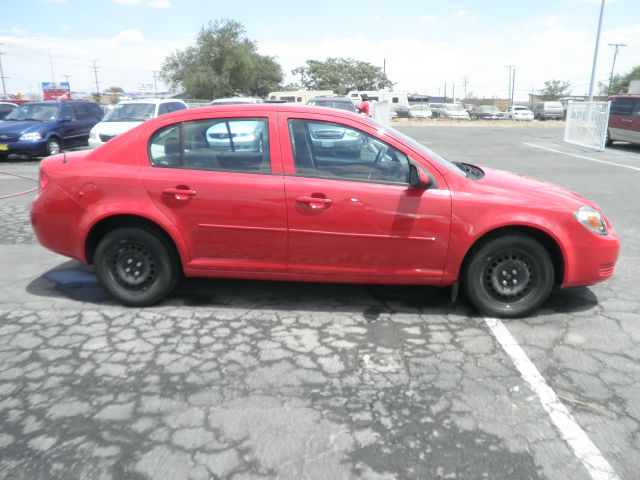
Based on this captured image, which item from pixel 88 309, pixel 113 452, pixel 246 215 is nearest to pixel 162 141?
pixel 246 215

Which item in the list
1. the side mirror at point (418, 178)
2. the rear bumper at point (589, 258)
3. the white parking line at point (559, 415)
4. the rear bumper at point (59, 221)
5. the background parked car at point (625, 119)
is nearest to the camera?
the white parking line at point (559, 415)

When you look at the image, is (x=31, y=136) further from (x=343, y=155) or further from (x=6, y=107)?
(x=343, y=155)

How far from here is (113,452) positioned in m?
2.47

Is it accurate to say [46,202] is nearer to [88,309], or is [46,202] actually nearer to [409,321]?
[88,309]

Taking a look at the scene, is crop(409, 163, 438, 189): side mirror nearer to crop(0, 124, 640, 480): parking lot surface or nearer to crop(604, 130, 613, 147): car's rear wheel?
crop(0, 124, 640, 480): parking lot surface

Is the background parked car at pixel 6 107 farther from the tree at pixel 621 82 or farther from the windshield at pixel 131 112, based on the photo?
the tree at pixel 621 82

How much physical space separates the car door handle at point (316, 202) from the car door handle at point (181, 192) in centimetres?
86

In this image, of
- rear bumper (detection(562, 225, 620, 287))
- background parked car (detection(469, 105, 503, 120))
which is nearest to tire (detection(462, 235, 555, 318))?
rear bumper (detection(562, 225, 620, 287))

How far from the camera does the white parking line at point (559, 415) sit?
2383 millimetres

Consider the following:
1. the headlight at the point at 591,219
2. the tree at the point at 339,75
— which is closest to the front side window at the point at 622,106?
the headlight at the point at 591,219

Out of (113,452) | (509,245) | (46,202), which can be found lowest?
(113,452)

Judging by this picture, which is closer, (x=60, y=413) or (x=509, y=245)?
(x=60, y=413)

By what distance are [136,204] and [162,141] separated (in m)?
0.54

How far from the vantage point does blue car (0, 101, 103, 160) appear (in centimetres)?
1309
